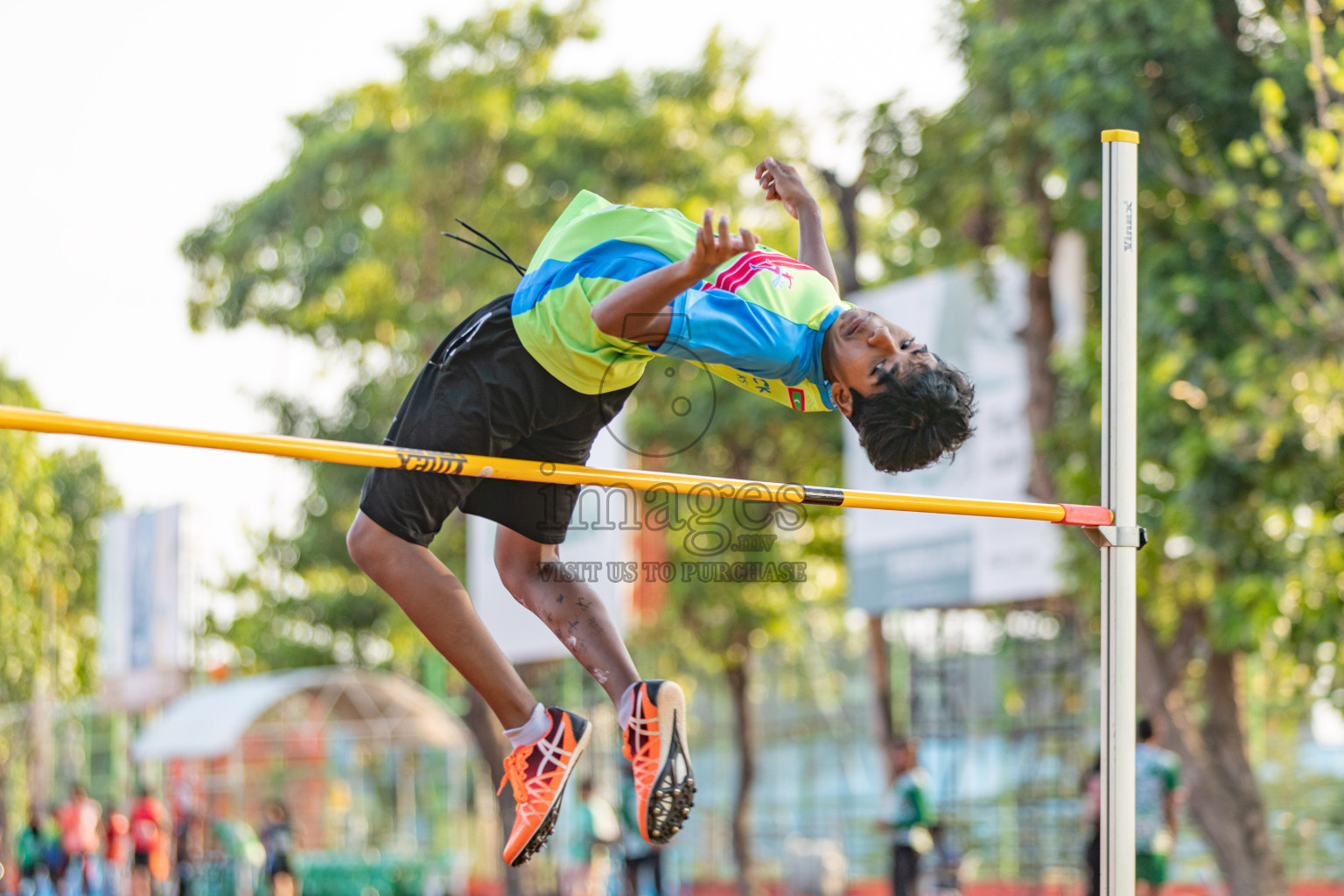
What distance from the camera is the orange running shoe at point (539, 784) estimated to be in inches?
114

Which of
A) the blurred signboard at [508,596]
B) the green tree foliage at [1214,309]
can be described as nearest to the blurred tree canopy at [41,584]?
the blurred signboard at [508,596]

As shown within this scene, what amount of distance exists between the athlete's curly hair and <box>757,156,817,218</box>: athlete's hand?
0.59 metres

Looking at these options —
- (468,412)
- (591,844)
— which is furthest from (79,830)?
(468,412)

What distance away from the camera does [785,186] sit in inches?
126

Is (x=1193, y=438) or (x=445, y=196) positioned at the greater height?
(x=445, y=196)

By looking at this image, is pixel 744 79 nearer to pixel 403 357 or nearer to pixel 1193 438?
pixel 403 357

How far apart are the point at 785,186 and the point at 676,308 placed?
71cm

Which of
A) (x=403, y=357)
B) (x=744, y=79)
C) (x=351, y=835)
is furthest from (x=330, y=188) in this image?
(x=351, y=835)

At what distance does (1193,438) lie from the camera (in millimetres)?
7430

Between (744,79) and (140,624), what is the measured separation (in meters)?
12.0

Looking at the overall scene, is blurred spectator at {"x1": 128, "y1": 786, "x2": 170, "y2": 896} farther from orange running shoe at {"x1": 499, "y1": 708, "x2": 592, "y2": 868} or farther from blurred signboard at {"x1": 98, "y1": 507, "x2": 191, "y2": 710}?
orange running shoe at {"x1": 499, "y1": 708, "x2": 592, "y2": 868}

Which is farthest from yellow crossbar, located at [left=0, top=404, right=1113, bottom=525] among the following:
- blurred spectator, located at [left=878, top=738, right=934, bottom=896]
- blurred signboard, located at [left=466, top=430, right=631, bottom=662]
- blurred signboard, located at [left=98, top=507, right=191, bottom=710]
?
blurred signboard, located at [left=98, top=507, right=191, bottom=710]

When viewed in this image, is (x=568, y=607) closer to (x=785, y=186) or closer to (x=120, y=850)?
(x=785, y=186)

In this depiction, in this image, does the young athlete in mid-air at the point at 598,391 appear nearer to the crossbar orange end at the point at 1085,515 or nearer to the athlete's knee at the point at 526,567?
the athlete's knee at the point at 526,567
